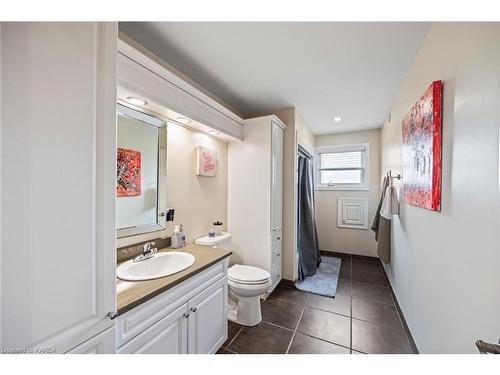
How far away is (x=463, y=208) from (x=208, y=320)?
1607mm

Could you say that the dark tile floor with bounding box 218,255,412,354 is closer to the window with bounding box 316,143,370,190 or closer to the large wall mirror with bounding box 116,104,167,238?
the large wall mirror with bounding box 116,104,167,238

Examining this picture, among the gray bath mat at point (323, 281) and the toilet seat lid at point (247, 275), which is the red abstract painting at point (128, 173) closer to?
the toilet seat lid at point (247, 275)

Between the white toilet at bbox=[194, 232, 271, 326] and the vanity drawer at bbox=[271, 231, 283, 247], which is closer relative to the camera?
the white toilet at bbox=[194, 232, 271, 326]

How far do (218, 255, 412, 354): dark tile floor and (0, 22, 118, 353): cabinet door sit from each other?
1.31 metres

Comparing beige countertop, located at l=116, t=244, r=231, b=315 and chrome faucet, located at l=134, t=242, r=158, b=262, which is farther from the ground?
chrome faucet, located at l=134, t=242, r=158, b=262

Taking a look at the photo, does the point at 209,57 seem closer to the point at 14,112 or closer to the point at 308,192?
the point at 14,112

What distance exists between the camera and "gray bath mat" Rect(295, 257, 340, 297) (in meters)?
2.41

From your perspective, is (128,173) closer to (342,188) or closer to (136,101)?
(136,101)

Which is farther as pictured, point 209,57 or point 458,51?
point 209,57

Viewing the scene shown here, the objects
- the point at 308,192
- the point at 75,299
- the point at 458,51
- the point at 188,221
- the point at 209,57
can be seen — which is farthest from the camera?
the point at 308,192

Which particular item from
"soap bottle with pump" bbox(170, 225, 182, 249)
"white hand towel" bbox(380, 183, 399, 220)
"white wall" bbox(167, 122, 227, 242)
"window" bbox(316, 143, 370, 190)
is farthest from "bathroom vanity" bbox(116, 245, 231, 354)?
"window" bbox(316, 143, 370, 190)
